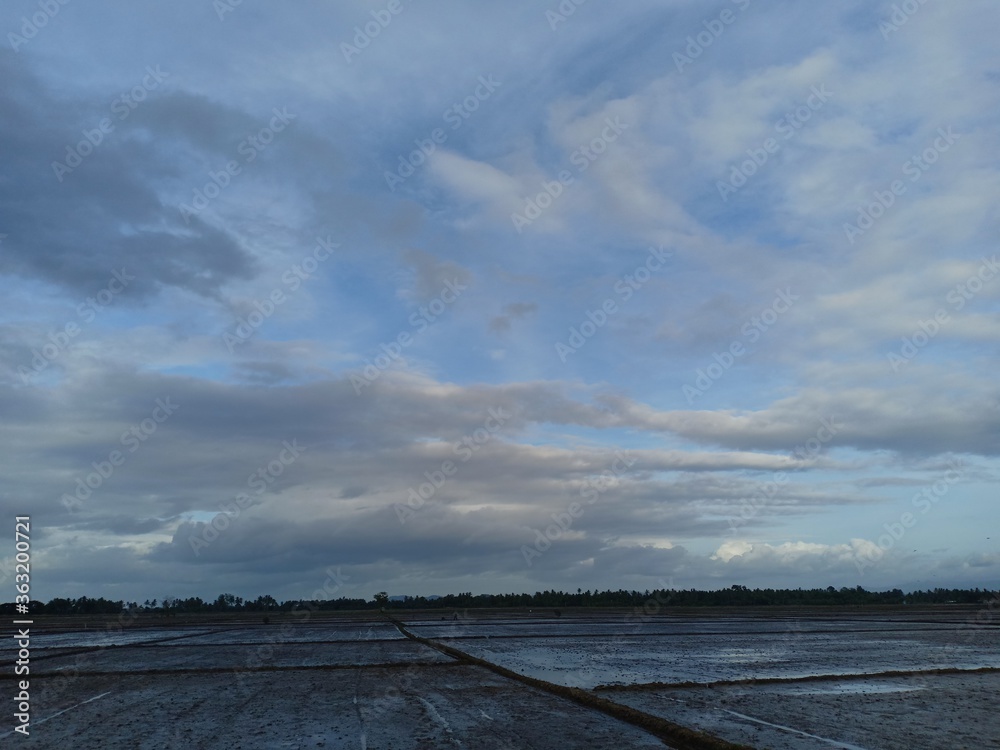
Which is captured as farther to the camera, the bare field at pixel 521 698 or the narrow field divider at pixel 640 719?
the bare field at pixel 521 698

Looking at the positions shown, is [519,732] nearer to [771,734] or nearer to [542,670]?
[771,734]

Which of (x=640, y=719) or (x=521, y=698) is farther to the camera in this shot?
(x=521, y=698)

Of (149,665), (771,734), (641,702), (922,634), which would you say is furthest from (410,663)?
(922,634)

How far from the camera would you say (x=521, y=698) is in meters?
26.6

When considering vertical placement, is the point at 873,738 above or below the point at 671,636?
above

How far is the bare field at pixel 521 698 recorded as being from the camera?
1984 centimetres

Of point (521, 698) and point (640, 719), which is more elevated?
point (640, 719)

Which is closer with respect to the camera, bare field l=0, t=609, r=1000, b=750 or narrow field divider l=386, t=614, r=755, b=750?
narrow field divider l=386, t=614, r=755, b=750

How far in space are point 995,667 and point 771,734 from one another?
2365 cm

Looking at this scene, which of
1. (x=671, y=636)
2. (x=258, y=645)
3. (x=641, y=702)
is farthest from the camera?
(x=671, y=636)

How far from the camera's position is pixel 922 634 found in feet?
216

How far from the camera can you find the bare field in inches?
781

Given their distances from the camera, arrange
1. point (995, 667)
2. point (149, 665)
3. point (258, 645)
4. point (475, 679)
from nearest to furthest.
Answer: point (475, 679) → point (995, 667) → point (149, 665) → point (258, 645)

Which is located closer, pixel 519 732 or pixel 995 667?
pixel 519 732
